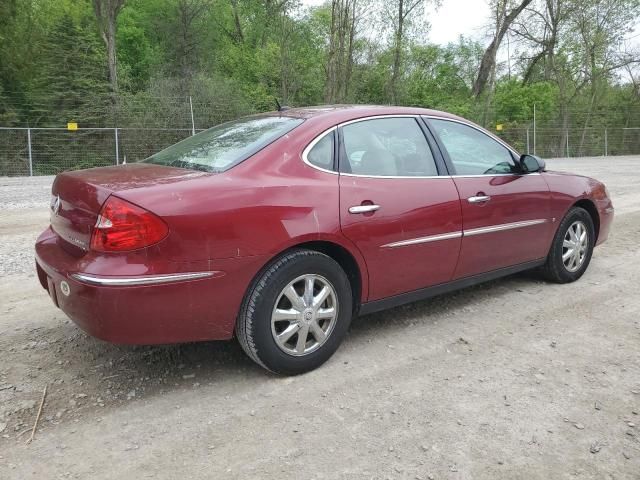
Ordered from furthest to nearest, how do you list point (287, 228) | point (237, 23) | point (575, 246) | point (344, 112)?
point (237, 23), point (575, 246), point (344, 112), point (287, 228)

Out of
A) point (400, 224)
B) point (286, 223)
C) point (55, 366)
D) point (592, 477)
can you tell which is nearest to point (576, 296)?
point (400, 224)

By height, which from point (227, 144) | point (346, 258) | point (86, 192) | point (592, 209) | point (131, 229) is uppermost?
point (227, 144)

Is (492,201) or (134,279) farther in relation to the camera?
(492,201)

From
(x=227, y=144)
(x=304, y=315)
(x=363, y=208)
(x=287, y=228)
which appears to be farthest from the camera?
(x=227, y=144)

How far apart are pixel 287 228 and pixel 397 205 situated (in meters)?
0.85

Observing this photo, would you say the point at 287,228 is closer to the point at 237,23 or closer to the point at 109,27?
the point at 109,27

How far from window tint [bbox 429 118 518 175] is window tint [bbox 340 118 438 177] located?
0.76ft

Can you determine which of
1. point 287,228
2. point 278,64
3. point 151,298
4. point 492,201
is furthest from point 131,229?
point 278,64

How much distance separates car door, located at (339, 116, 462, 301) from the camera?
133 inches

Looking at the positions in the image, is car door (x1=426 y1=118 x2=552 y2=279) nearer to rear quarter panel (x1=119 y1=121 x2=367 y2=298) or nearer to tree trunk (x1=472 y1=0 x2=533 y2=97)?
rear quarter panel (x1=119 y1=121 x2=367 y2=298)

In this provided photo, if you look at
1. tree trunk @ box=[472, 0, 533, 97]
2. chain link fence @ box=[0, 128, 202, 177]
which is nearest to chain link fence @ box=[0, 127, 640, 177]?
chain link fence @ box=[0, 128, 202, 177]

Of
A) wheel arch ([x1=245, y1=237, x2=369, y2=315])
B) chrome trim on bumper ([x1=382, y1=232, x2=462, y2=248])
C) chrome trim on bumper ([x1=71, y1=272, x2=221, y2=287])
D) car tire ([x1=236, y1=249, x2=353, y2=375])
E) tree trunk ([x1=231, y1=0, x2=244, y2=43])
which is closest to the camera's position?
chrome trim on bumper ([x1=71, y1=272, x2=221, y2=287])

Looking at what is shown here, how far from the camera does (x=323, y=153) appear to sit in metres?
3.38

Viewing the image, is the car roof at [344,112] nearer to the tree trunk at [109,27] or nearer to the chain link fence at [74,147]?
the chain link fence at [74,147]
